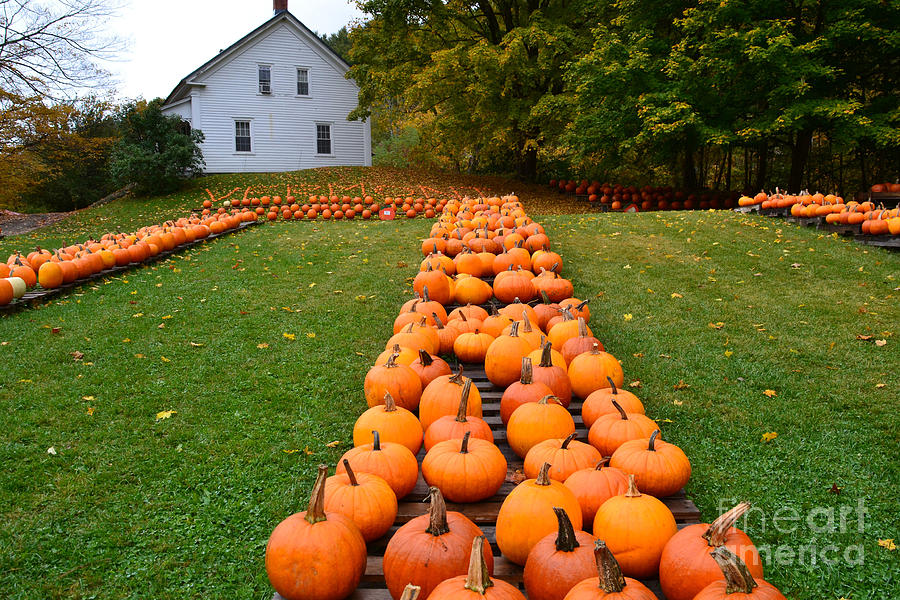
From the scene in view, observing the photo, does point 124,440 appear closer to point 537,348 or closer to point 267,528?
point 267,528

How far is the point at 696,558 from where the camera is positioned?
1.82 metres

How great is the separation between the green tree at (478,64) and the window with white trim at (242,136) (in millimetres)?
6055

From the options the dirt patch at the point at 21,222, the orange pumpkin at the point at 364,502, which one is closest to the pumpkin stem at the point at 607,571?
the orange pumpkin at the point at 364,502

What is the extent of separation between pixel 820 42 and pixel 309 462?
16030mm

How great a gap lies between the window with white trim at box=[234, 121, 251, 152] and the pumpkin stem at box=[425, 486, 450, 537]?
2653 cm

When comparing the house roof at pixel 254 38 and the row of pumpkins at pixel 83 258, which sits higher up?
the house roof at pixel 254 38

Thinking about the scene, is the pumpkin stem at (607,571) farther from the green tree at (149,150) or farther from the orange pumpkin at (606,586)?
the green tree at (149,150)

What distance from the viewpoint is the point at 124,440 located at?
11.2ft

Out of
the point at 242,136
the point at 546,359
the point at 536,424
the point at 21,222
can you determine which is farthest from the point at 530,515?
the point at 242,136

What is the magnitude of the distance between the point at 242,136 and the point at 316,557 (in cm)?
2665

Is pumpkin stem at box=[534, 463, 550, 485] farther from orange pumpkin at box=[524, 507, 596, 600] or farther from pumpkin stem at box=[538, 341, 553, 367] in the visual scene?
pumpkin stem at box=[538, 341, 553, 367]

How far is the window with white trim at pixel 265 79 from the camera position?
25234 millimetres

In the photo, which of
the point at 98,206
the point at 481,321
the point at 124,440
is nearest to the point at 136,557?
the point at 124,440

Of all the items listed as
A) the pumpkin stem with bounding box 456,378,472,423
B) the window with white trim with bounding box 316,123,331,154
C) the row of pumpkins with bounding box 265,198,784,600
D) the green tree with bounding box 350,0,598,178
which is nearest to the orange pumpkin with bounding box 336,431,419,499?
the row of pumpkins with bounding box 265,198,784,600
